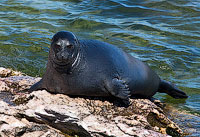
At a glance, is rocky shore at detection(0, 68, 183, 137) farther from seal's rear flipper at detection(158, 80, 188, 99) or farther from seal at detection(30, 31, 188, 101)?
seal's rear flipper at detection(158, 80, 188, 99)

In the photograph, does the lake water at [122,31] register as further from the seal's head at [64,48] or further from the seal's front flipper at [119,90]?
the seal's head at [64,48]

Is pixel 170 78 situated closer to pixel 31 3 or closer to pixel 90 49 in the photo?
pixel 90 49

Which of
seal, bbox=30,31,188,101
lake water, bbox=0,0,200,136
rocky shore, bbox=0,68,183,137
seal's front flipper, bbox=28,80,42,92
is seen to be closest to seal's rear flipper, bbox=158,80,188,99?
→ lake water, bbox=0,0,200,136

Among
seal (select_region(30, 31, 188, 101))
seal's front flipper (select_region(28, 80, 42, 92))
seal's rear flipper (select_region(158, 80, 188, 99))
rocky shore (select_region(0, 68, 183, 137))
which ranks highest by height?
seal (select_region(30, 31, 188, 101))

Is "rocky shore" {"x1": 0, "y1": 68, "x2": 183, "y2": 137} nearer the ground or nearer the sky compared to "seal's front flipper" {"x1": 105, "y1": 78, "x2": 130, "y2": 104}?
nearer the ground

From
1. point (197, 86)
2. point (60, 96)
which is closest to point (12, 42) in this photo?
point (197, 86)

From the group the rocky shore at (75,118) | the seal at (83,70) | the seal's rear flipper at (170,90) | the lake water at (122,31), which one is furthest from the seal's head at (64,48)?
the seal's rear flipper at (170,90)

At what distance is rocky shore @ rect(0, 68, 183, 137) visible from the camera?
4.26 meters

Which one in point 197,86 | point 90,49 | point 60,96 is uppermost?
point 90,49

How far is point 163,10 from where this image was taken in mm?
13359

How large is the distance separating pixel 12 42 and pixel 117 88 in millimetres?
5606

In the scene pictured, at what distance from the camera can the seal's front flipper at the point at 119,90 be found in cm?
491

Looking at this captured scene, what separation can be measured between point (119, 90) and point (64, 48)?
0.90 m

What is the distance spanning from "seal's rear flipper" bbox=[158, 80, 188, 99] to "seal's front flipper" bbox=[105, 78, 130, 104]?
6.22 ft
